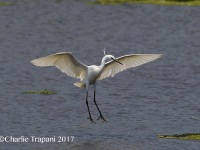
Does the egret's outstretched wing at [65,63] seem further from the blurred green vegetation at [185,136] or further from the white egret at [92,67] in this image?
the blurred green vegetation at [185,136]

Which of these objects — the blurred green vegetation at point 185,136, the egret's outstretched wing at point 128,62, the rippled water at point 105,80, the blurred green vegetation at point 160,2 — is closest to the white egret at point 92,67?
the egret's outstretched wing at point 128,62

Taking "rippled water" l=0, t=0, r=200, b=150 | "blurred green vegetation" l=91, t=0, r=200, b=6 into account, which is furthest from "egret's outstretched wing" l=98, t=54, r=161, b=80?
"blurred green vegetation" l=91, t=0, r=200, b=6

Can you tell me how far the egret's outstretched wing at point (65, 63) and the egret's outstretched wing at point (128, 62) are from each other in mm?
550

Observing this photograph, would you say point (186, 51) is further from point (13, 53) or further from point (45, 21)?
point (45, 21)

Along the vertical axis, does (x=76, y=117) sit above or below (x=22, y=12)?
below

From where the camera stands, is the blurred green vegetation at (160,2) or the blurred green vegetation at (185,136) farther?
the blurred green vegetation at (160,2)

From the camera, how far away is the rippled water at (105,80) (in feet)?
59.7

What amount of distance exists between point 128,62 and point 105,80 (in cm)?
629

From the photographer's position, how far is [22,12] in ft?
136

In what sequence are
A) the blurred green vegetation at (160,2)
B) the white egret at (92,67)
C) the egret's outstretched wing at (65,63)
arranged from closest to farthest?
the egret's outstretched wing at (65,63) → the white egret at (92,67) → the blurred green vegetation at (160,2)

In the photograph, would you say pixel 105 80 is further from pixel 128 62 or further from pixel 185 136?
pixel 185 136

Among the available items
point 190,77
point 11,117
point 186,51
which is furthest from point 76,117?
point 186,51

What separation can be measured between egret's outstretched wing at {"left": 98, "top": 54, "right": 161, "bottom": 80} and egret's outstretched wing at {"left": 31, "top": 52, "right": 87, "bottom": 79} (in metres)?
0.55

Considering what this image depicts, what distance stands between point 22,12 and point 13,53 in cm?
1193
